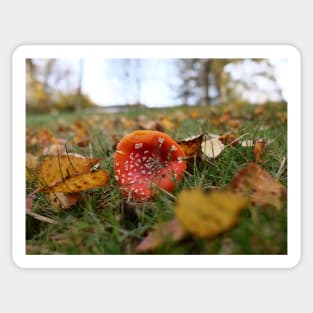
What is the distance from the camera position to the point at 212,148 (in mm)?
1069

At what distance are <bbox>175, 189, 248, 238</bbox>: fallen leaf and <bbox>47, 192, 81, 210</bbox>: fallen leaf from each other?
0.32 m

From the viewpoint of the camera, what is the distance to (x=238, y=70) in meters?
1.51

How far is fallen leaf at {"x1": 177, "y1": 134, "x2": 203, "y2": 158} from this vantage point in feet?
3.44

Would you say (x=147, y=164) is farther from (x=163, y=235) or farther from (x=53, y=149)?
(x=53, y=149)

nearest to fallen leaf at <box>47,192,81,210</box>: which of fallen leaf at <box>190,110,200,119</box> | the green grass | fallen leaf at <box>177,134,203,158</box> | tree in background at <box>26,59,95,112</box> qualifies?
the green grass

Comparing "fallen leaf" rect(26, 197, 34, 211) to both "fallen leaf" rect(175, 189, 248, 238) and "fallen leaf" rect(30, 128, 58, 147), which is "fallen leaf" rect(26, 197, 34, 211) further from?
"fallen leaf" rect(30, 128, 58, 147)

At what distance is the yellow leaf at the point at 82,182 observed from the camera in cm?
96
